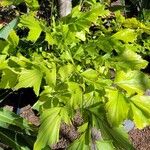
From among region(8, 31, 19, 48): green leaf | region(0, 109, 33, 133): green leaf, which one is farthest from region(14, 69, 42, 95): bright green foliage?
region(0, 109, 33, 133): green leaf

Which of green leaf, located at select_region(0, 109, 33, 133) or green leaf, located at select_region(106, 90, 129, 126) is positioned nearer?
green leaf, located at select_region(106, 90, 129, 126)

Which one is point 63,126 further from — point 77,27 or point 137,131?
point 77,27

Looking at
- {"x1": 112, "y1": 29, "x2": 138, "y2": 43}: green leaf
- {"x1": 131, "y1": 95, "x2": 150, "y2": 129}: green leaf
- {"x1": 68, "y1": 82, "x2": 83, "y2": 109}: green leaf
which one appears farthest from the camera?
{"x1": 112, "y1": 29, "x2": 138, "y2": 43}: green leaf

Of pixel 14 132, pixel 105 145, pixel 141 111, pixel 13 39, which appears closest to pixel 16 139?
pixel 14 132

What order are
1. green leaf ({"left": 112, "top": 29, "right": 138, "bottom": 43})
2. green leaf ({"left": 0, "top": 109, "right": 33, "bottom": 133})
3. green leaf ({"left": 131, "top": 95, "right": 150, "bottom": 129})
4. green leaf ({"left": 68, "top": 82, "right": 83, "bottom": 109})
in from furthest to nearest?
1. green leaf ({"left": 0, "top": 109, "right": 33, "bottom": 133})
2. green leaf ({"left": 112, "top": 29, "right": 138, "bottom": 43})
3. green leaf ({"left": 68, "top": 82, "right": 83, "bottom": 109})
4. green leaf ({"left": 131, "top": 95, "right": 150, "bottom": 129})

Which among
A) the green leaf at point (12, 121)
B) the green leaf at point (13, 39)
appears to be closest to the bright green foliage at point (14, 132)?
the green leaf at point (12, 121)

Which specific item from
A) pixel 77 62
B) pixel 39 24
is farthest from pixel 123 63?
pixel 39 24

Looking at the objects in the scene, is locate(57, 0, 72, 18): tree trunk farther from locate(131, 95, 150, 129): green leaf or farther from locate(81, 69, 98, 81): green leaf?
locate(131, 95, 150, 129): green leaf
